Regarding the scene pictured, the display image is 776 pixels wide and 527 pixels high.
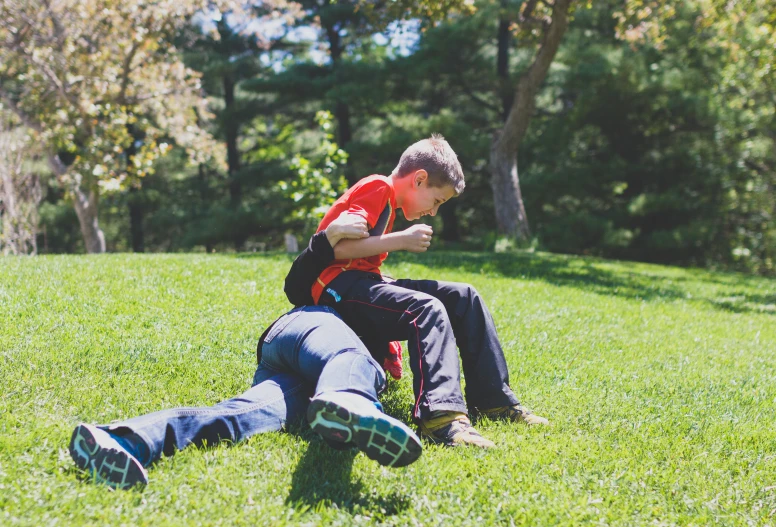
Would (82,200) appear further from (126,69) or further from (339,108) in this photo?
(339,108)

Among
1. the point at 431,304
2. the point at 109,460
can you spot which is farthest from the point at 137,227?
the point at 109,460

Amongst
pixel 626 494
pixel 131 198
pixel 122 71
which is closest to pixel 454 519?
pixel 626 494

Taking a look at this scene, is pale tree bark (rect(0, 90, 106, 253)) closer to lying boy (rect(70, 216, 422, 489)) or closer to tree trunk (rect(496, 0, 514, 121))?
A: tree trunk (rect(496, 0, 514, 121))

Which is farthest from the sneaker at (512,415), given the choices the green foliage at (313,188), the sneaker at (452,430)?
the green foliage at (313,188)

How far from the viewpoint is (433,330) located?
115 inches

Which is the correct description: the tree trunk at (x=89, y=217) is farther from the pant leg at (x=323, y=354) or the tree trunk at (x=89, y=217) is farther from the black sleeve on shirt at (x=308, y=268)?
the pant leg at (x=323, y=354)

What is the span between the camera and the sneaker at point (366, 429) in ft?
7.14

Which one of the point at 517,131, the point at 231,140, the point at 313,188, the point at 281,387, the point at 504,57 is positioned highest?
the point at 504,57

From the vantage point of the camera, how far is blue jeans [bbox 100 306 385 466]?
243 centimetres

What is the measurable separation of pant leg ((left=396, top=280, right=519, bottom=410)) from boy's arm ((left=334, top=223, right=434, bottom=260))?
29cm

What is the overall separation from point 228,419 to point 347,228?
0.95m

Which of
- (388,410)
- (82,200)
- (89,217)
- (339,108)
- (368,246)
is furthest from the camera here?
(339,108)

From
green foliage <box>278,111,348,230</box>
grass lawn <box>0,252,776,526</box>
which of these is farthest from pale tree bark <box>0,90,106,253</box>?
grass lawn <box>0,252,776,526</box>

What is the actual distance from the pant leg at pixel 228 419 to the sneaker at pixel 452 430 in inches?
23.0
